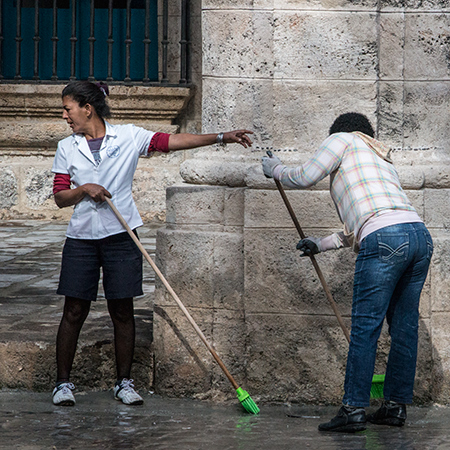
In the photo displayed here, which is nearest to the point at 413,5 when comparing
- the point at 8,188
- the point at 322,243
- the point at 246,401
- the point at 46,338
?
the point at 322,243

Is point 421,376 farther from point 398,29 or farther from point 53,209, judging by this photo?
point 53,209

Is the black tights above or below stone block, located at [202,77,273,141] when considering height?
below

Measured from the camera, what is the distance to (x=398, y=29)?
458 cm

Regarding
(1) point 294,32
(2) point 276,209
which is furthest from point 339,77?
(2) point 276,209

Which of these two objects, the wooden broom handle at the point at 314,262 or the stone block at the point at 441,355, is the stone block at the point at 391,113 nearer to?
the wooden broom handle at the point at 314,262

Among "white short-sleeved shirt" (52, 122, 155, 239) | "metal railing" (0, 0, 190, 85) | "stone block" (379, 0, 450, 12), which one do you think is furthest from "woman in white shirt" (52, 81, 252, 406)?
"metal railing" (0, 0, 190, 85)

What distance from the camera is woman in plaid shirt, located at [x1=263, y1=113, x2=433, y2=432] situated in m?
3.93

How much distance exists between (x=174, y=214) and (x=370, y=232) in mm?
1268

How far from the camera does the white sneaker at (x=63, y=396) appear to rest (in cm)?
450

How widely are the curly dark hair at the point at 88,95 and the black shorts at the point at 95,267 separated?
2.11 feet

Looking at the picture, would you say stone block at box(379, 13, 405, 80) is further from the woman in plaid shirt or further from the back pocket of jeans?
the back pocket of jeans

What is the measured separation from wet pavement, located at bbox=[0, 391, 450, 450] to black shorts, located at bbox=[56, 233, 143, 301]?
588mm

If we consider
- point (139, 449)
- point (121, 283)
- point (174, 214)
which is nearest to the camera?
point (139, 449)

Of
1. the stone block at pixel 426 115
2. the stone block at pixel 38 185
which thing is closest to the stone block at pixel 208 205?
the stone block at pixel 426 115
